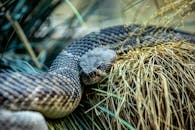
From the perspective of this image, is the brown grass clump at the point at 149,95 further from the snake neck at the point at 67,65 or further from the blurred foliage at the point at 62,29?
the snake neck at the point at 67,65

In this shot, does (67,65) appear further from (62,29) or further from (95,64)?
(62,29)

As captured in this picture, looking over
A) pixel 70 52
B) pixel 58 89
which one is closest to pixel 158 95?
pixel 58 89

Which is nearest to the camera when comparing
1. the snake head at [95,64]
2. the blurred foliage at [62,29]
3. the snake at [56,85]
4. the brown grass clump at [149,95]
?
the snake at [56,85]

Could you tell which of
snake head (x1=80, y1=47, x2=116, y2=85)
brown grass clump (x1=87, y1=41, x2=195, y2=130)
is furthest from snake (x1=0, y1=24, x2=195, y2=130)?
brown grass clump (x1=87, y1=41, x2=195, y2=130)

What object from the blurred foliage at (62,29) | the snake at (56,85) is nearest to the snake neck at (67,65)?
the snake at (56,85)

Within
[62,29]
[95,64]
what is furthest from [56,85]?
[62,29]
